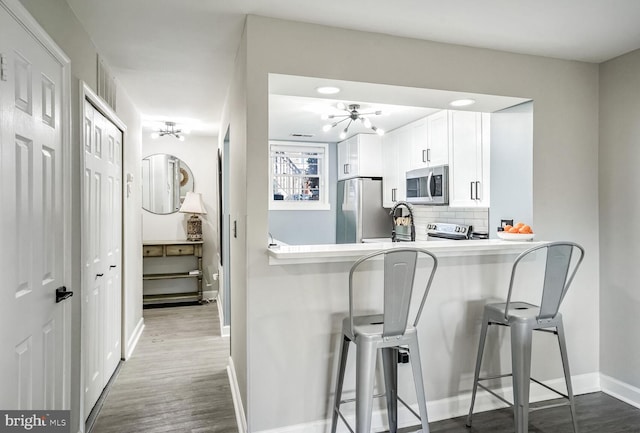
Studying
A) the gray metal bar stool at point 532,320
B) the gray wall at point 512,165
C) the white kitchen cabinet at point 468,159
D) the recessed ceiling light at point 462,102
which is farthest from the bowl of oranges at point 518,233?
the recessed ceiling light at point 462,102

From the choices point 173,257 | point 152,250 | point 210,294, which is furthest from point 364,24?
point 210,294

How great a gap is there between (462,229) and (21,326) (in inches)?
138

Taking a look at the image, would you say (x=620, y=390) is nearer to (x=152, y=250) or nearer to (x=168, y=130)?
(x=152, y=250)

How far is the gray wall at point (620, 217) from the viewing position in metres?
2.61

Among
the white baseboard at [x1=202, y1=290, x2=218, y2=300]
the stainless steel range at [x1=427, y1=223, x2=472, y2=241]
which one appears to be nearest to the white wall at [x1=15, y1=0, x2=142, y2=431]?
the stainless steel range at [x1=427, y1=223, x2=472, y2=241]

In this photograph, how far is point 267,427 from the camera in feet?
6.93

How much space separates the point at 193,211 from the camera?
5402mm

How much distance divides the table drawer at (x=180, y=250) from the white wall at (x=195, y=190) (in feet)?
1.30

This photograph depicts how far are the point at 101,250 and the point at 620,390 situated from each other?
3.93 metres

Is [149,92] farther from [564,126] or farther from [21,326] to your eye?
[564,126]

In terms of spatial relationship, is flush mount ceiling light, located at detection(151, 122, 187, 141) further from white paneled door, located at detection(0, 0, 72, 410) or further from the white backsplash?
the white backsplash

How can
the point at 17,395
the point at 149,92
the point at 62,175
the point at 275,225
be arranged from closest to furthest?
the point at 17,395 → the point at 62,175 → the point at 149,92 → the point at 275,225

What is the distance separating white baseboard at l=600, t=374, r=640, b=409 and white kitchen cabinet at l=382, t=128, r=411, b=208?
2.59 m

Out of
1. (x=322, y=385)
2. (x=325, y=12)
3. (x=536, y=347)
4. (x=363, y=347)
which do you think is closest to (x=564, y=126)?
(x=536, y=347)
